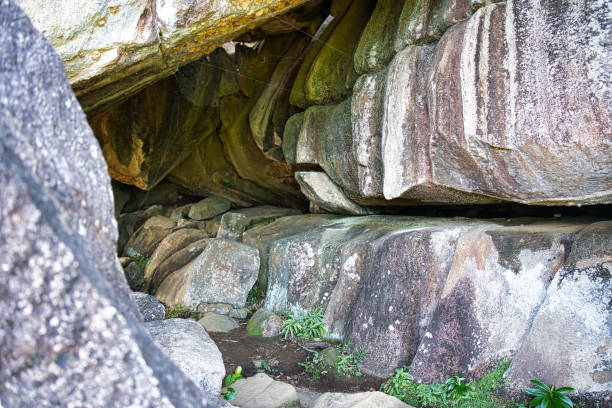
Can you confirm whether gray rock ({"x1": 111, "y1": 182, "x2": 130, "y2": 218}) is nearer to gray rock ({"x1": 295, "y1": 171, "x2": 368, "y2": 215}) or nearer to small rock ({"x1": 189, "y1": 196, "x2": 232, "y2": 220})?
small rock ({"x1": 189, "y1": 196, "x2": 232, "y2": 220})

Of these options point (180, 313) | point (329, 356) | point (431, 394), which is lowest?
point (431, 394)

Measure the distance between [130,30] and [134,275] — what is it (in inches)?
211

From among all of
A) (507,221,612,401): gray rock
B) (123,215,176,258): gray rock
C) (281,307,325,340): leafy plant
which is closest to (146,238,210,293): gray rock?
(123,215,176,258): gray rock

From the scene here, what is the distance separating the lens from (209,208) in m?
10.4

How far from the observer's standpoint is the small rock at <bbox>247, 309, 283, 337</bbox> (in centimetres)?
534

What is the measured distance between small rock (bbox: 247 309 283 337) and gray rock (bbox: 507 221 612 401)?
2.64m

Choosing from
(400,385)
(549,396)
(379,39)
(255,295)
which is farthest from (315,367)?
(379,39)

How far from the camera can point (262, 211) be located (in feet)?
31.1

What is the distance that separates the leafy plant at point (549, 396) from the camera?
10.0 feet

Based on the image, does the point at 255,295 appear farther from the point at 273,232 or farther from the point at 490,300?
the point at 490,300

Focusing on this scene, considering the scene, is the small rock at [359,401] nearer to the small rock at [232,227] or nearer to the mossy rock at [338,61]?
the mossy rock at [338,61]

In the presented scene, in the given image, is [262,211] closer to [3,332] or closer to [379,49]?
[379,49]

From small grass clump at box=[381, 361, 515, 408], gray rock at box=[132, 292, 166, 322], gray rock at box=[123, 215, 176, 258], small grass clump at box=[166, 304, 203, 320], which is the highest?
gray rock at box=[123, 215, 176, 258]

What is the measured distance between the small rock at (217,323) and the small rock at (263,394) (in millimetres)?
1747
